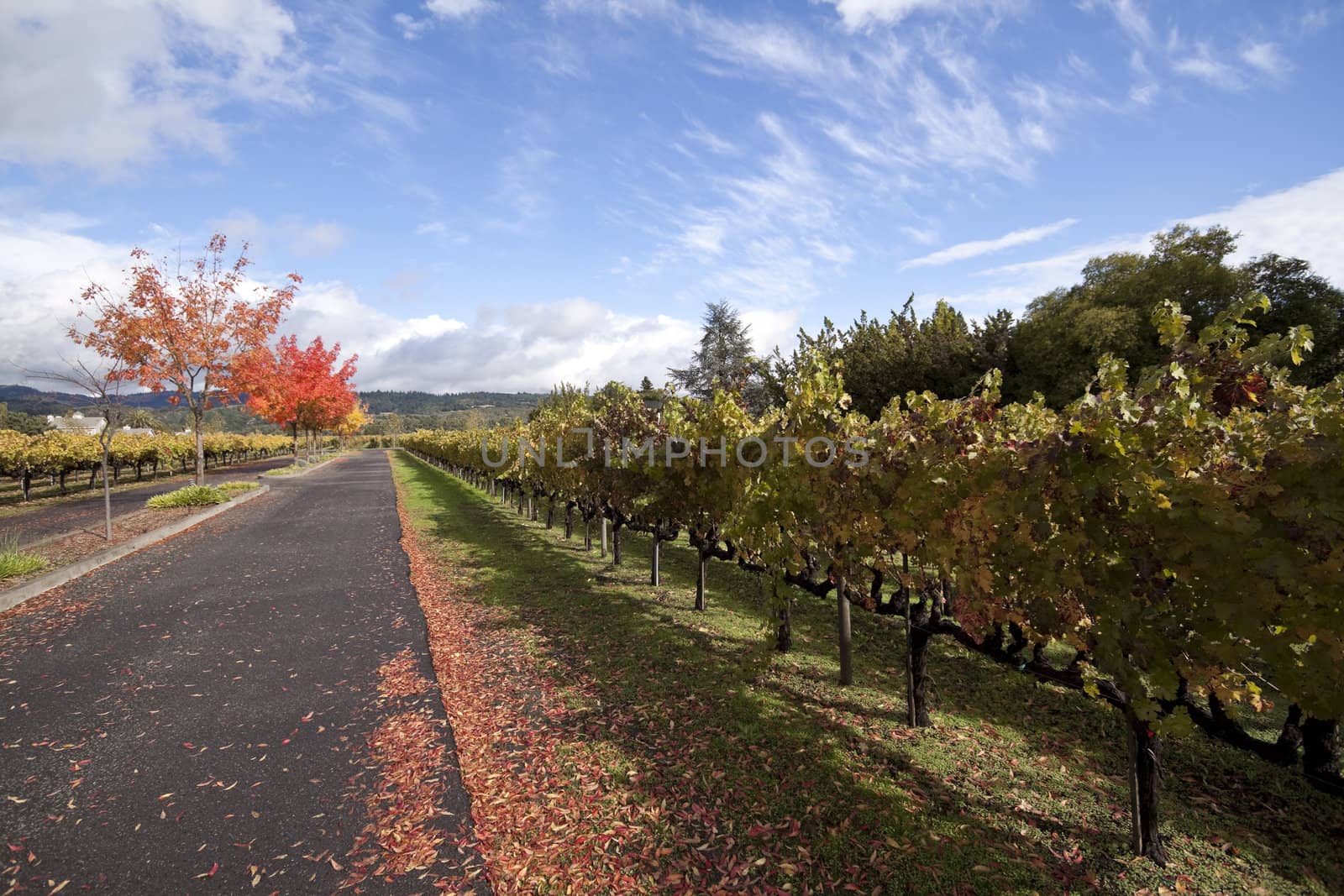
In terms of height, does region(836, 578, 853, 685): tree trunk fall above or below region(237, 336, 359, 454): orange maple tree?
below

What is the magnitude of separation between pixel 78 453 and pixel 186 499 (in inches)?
401

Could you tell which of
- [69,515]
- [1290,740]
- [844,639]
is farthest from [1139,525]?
[69,515]

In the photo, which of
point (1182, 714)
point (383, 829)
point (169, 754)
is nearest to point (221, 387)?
point (169, 754)

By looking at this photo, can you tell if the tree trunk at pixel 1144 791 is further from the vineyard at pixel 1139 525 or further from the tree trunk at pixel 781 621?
the tree trunk at pixel 781 621

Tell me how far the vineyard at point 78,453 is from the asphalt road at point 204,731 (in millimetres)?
16848

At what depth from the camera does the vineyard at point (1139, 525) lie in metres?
2.82

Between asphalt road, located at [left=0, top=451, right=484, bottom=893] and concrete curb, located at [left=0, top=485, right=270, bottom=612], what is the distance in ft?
0.95

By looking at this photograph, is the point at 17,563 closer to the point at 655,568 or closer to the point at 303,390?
the point at 655,568

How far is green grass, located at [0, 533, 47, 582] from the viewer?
9.36 metres

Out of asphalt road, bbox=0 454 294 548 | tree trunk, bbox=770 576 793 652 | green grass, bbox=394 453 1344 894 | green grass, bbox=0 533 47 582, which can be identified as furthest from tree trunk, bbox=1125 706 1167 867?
asphalt road, bbox=0 454 294 548

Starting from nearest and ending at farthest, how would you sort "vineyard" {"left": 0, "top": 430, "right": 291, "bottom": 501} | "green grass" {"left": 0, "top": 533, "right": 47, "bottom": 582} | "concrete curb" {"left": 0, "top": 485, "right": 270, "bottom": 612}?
"concrete curb" {"left": 0, "top": 485, "right": 270, "bottom": 612} < "green grass" {"left": 0, "top": 533, "right": 47, "bottom": 582} < "vineyard" {"left": 0, "top": 430, "right": 291, "bottom": 501}

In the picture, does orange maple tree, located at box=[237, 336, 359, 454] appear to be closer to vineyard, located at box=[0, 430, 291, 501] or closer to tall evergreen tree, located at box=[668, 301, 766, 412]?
vineyard, located at box=[0, 430, 291, 501]

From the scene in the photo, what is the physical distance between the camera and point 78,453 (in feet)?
74.6

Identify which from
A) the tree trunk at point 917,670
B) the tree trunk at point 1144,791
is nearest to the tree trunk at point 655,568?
the tree trunk at point 917,670
